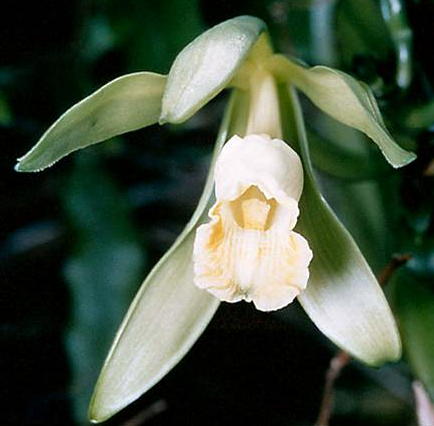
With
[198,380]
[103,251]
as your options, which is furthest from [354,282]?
[198,380]

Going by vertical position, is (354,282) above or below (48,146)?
below

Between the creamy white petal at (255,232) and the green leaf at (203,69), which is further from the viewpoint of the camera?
the creamy white petal at (255,232)

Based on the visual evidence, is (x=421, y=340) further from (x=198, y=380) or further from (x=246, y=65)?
(x=198, y=380)

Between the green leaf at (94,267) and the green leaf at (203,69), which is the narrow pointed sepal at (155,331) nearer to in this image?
the green leaf at (203,69)

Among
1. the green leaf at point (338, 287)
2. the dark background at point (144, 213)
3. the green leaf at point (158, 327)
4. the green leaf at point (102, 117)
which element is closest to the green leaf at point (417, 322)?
the dark background at point (144, 213)

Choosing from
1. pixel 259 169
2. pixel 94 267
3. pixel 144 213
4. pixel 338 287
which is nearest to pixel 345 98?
pixel 259 169

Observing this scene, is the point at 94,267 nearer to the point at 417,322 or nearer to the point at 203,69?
the point at 417,322
